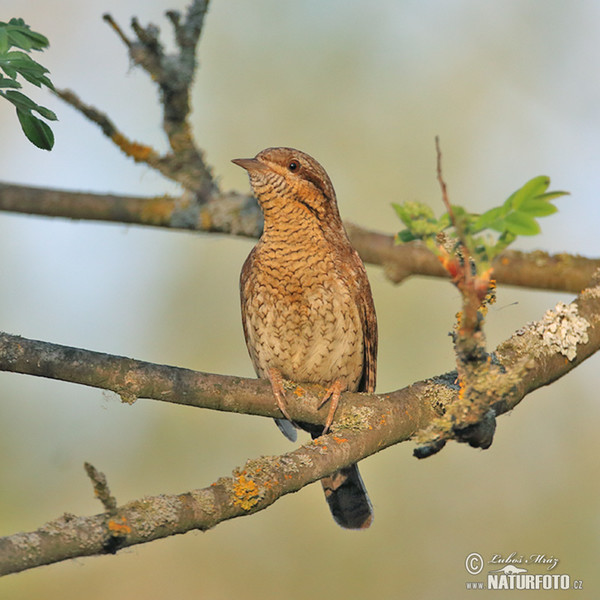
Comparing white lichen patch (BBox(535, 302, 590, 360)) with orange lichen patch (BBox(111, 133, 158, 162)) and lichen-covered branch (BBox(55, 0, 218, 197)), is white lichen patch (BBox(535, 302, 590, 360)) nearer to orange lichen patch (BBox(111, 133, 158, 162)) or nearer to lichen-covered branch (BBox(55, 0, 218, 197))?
lichen-covered branch (BBox(55, 0, 218, 197))

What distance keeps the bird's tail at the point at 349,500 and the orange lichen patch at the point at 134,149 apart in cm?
241

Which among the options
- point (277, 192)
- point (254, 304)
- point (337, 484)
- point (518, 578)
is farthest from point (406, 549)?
point (277, 192)

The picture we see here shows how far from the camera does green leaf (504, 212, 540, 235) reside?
1953 mm

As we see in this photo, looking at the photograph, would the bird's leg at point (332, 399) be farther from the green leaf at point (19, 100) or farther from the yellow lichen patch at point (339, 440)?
the green leaf at point (19, 100)

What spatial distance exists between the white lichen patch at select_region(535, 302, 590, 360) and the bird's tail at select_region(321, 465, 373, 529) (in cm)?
199

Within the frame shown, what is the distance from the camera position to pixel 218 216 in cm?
483

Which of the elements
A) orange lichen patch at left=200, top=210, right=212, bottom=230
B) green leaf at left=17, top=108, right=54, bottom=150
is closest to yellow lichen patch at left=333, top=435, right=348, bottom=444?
green leaf at left=17, top=108, right=54, bottom=150

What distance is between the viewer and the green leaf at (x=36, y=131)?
2482 mm

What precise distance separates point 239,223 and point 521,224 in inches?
118

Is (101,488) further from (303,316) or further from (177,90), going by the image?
(177,90)

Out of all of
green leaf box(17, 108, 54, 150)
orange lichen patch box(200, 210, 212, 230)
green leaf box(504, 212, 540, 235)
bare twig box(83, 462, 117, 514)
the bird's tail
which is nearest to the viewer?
green leaf box(504, 212, 540, 235)

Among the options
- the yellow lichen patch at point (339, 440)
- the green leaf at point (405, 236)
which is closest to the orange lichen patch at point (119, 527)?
the yellow lichen patch at point (339, 440)
